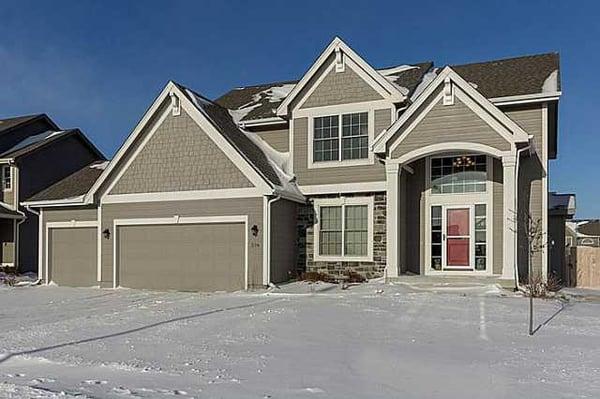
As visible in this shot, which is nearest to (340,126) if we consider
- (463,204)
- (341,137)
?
(341,137)

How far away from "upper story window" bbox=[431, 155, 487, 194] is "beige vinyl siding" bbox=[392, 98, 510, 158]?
4.36ft

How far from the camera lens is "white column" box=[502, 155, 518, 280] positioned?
13844 mm

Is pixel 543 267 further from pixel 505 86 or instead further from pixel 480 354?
pixel 480 354

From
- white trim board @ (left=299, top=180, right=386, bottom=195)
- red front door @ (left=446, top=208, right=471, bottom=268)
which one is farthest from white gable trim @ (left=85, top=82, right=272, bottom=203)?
red front door @ (left=446, top=208, right=471, bottom=268)

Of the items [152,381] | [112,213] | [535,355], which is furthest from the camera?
[112,213]

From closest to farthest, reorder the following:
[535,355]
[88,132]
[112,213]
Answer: [535,355] < [112,213] < [88,132]

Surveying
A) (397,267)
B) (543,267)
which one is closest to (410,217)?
(397,267)

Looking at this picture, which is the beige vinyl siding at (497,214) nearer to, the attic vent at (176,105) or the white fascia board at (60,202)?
the attic vent at (176,105)

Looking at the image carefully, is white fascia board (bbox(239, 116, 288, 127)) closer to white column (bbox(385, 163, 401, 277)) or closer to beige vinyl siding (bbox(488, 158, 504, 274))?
white column (bbox(385, 163, 401, 277))

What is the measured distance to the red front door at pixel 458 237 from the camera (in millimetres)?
15430

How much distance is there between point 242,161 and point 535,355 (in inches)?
405

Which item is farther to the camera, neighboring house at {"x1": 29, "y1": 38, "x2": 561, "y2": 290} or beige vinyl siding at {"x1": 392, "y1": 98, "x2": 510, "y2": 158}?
neighboring house at {"x1": 29, "y1": 38, "x2": 561, "y2": 290}

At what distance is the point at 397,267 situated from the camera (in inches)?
583

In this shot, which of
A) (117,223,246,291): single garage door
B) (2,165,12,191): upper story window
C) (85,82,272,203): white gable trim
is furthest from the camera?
(2,165,12,191): upper story window
